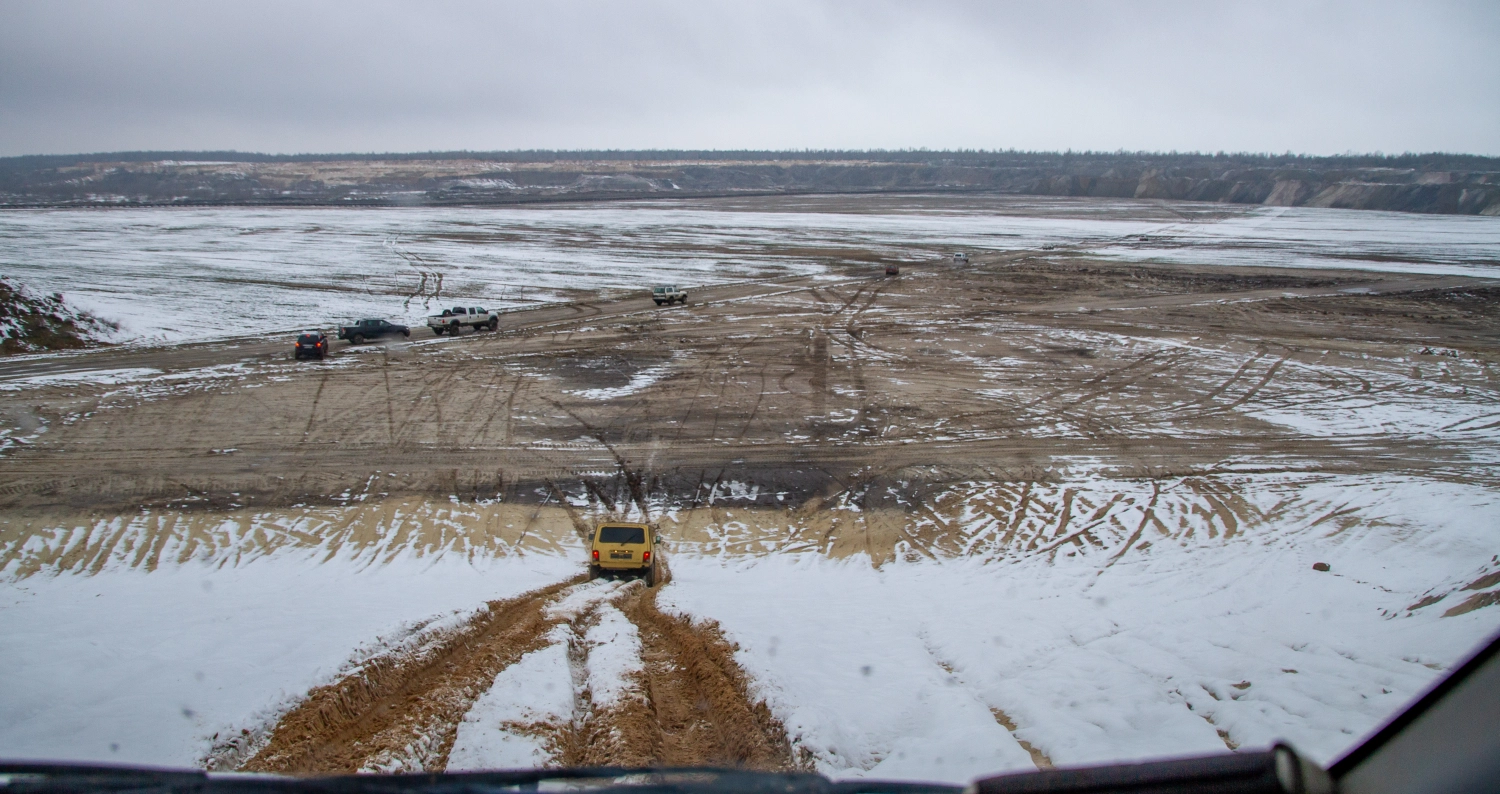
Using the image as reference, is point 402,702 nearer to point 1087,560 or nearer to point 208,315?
point 1087,560

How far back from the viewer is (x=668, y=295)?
46000 millimetres

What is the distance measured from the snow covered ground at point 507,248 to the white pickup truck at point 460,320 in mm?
4593

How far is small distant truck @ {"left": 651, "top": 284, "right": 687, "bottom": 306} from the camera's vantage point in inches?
1811

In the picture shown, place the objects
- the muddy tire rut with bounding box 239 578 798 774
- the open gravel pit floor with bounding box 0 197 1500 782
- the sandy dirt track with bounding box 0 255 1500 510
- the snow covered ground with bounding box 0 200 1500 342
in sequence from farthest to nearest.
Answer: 1. the snow covered ground with bounding box 0 200 1500 342
2. the sandy dirt track with bounding box 0 255 1500 510
3. the open gravel pit floor with bounding box 0 197 1500 782
4. the muddy tire rut with bounding box 239 578 798 774

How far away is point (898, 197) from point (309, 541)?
5816 inches

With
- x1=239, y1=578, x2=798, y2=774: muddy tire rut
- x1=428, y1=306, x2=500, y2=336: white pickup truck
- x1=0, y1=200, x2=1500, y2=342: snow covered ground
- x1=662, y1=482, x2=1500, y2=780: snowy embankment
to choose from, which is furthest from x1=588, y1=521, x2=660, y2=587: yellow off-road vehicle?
x1=0, y1=200, x2=1500, y2=342: snow covered ground

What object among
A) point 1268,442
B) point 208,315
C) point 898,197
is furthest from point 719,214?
point 1268,442

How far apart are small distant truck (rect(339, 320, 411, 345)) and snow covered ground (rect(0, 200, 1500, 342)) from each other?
4.77 m

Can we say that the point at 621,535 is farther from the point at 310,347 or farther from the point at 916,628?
the point at 310,347

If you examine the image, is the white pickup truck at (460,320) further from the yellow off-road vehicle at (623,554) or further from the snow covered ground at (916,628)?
the yellow off-road vehicle at (623,554)

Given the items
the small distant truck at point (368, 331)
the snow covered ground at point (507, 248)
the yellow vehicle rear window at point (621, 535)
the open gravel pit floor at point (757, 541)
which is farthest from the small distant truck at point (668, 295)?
the yellow vehicle rear window at point (621, 535)

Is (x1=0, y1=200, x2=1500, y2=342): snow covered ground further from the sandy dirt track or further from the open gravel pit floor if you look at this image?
the sandy dirt track

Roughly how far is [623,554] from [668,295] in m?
31.7

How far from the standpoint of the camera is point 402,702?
10.5 metres
